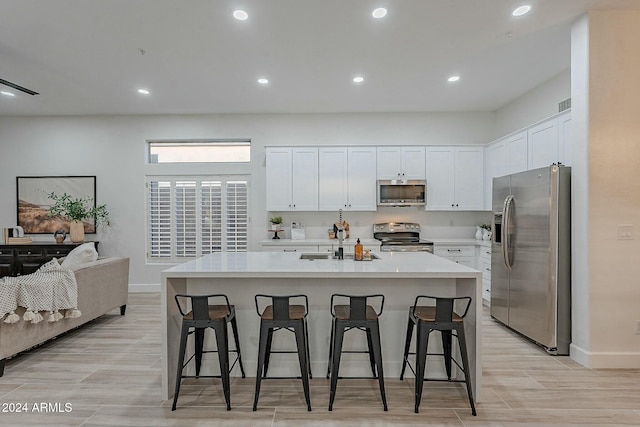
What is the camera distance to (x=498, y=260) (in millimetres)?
4145

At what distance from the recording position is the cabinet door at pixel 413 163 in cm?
557

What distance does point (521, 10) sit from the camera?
2.93 meters

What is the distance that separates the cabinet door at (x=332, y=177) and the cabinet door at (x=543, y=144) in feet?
8.53

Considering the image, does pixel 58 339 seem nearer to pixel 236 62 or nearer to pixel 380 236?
pixel 236 62

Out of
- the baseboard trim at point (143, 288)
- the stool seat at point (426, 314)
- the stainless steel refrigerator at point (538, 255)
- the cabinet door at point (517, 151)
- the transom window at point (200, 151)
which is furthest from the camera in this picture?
the transom window at point (200, 151)

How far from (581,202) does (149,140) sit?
6253mm

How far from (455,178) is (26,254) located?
7.02m

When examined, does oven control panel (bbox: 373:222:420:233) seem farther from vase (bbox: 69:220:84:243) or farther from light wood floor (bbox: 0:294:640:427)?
vase (bbox: 69:220:84:243)

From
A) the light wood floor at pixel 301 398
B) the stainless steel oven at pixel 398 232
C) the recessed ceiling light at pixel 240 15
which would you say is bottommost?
the light wood floor at pixel 301 398

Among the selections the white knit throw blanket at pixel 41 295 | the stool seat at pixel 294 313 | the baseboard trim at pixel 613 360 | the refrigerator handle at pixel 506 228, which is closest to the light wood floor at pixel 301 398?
the baseboard trim at pixel 613 360

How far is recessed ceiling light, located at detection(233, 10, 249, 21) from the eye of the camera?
9.61ft

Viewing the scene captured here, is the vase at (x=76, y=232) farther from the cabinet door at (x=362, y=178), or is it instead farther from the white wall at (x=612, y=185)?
the white wall at (x=612, y=185)

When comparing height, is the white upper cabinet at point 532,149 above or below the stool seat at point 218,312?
above

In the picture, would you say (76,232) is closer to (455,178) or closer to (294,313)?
(294,313)
